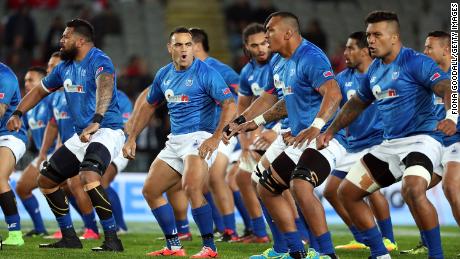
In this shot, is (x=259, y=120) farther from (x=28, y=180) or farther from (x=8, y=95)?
(x=28, y=180)

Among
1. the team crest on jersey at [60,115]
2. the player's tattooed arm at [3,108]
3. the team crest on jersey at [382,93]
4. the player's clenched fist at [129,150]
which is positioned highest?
the team crest on jersey at [60,115]

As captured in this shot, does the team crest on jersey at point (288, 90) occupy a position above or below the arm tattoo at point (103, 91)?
below

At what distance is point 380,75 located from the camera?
898 centimetres

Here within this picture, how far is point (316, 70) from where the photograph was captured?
9062 mm

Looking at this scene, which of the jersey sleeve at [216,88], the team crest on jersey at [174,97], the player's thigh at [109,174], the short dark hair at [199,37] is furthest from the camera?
the player's thigh at [109,174]

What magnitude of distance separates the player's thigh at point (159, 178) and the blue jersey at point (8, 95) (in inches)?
78.2

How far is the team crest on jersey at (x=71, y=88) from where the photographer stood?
10.9 meters

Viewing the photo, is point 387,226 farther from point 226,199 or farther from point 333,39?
point 333,39

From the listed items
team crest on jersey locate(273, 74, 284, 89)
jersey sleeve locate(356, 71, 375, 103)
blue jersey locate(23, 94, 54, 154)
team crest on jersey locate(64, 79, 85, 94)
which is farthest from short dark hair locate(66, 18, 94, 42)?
jersey sleeve locate(356, 71, 375, 103)

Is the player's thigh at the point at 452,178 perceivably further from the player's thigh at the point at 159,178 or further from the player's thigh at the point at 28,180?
the player's thigh at the point at 28,180

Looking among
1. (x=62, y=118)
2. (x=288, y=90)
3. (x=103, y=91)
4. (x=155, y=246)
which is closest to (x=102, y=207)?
(x=103, y=91)

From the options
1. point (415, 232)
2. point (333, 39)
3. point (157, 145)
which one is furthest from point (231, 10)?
point (415, 232)

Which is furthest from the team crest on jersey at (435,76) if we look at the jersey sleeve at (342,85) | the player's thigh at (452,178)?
the jersey sleeve at (342,85)

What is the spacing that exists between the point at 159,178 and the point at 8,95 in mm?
2134
